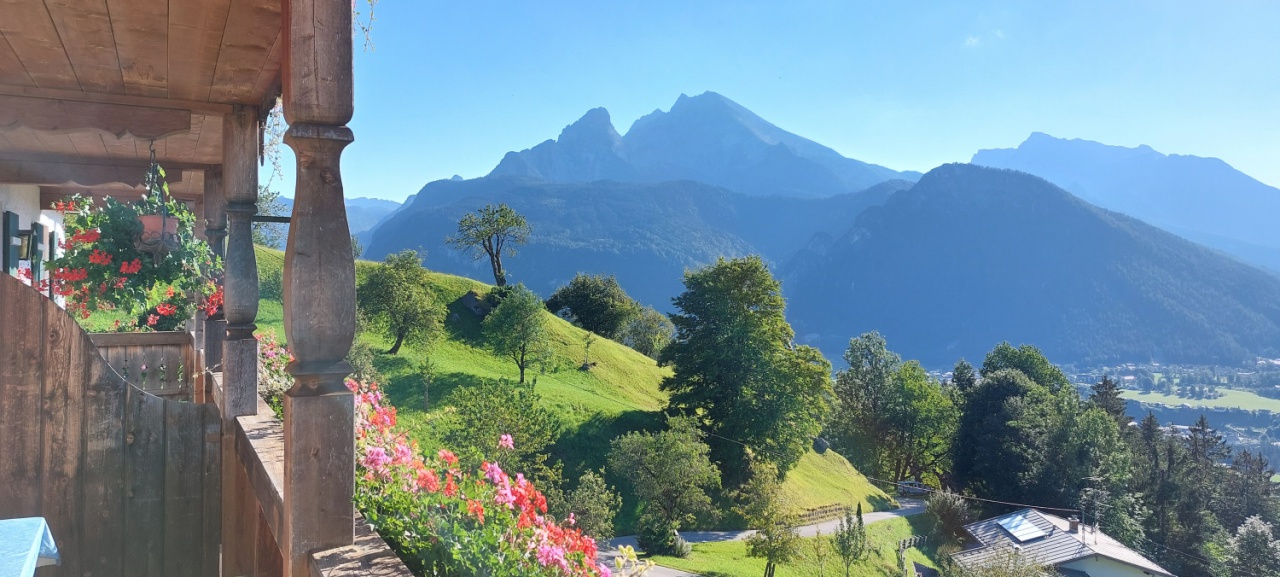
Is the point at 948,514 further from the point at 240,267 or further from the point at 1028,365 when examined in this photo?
the point at 240,267

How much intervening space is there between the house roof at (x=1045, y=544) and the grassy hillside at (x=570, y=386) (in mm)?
5685

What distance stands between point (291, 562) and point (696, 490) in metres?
22.4

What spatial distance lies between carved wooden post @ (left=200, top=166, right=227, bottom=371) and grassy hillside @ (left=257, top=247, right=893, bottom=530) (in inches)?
493

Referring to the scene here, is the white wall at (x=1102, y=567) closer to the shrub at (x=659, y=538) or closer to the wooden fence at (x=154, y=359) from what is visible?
the shrub at (x=659, y=538)

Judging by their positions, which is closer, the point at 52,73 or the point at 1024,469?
the point at 52,73

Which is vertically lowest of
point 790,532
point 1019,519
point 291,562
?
point 1019,519

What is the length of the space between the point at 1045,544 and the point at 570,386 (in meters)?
20.9

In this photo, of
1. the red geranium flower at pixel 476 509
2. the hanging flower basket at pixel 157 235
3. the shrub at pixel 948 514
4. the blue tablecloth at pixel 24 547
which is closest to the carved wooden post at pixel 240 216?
the hanging flower basket at pixel 157 235

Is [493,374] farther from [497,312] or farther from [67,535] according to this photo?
[67,535]

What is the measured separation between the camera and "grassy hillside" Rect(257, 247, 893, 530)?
2478cm

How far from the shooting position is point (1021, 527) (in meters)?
31.0

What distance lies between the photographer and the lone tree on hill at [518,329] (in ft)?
93.0

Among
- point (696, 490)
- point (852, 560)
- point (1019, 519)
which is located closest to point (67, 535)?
point (696, 490)

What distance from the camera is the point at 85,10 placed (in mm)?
2771
